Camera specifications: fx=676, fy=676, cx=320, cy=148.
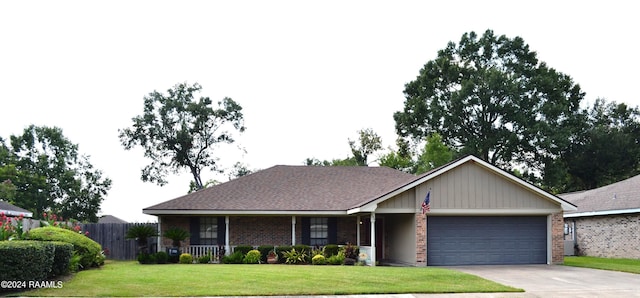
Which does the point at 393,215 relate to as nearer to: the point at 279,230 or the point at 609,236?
the point at 279,230

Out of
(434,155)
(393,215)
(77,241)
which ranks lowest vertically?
(77,241)

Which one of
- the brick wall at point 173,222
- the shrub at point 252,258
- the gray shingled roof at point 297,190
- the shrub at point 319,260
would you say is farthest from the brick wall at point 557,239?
the brick wall at point 173,222

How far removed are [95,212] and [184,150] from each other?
991 centimetres

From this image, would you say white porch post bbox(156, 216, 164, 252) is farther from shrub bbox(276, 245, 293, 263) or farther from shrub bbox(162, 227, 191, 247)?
shrub bbox(276, 245, 293, 263)

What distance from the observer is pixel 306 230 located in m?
28.9

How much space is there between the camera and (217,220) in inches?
1131

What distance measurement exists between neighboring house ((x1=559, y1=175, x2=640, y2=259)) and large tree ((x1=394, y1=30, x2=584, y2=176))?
1532 centimetres

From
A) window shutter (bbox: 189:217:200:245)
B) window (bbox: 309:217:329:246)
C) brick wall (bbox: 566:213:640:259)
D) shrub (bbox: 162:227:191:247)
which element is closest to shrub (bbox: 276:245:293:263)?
window (bbox: 309:217:329:246)

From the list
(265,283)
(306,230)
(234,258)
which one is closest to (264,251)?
(234,258)

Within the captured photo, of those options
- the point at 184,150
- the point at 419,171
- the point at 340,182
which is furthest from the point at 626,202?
the point at 184,150

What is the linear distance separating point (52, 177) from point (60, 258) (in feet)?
130

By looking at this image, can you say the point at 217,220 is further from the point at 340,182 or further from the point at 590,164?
the point at 590,164

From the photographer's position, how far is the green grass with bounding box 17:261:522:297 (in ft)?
51.7

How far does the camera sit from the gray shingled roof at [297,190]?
91.4 feet
